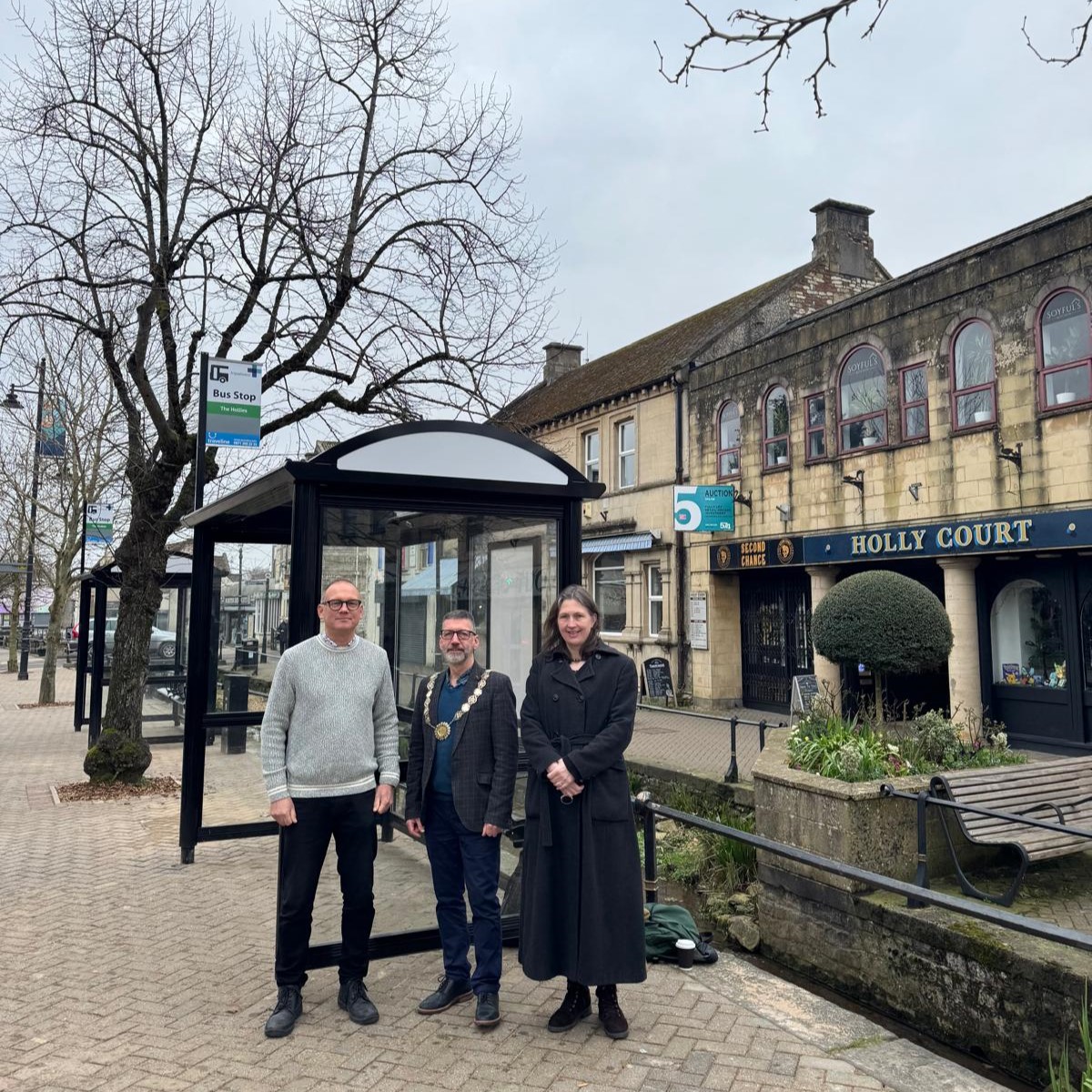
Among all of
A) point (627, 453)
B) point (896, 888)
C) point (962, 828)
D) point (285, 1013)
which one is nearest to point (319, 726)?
point (285, 1013)

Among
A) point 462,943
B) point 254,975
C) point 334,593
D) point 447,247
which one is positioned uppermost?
point 447,247

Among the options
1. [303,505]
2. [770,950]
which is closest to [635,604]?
[770,950]

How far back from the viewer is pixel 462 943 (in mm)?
4418

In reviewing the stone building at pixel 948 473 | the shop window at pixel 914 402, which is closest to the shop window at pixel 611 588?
the stone building at pixel 948 473

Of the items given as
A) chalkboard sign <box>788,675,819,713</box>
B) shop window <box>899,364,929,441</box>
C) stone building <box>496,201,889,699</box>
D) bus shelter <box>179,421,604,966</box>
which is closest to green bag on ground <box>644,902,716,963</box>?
bus shelter <box>179,421,604,966</box>

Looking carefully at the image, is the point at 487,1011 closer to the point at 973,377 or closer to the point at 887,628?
the point at 887,628

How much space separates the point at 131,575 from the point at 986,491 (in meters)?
12.1

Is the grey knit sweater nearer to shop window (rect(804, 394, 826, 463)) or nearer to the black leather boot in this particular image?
the black leather boot

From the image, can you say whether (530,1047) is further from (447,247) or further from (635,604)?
(635,604)

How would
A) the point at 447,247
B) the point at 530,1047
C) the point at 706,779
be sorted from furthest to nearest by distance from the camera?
the point at 447,247
the point at 706,779
the point at 530,1047

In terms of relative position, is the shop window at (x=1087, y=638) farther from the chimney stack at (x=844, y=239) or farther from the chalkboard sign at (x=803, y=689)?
the chimney stack at (x=844, y=239)

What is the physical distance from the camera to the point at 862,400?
53.5ft

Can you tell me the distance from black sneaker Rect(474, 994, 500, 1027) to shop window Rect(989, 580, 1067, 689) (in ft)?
39.0

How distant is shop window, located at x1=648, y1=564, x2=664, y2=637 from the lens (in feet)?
70.0
